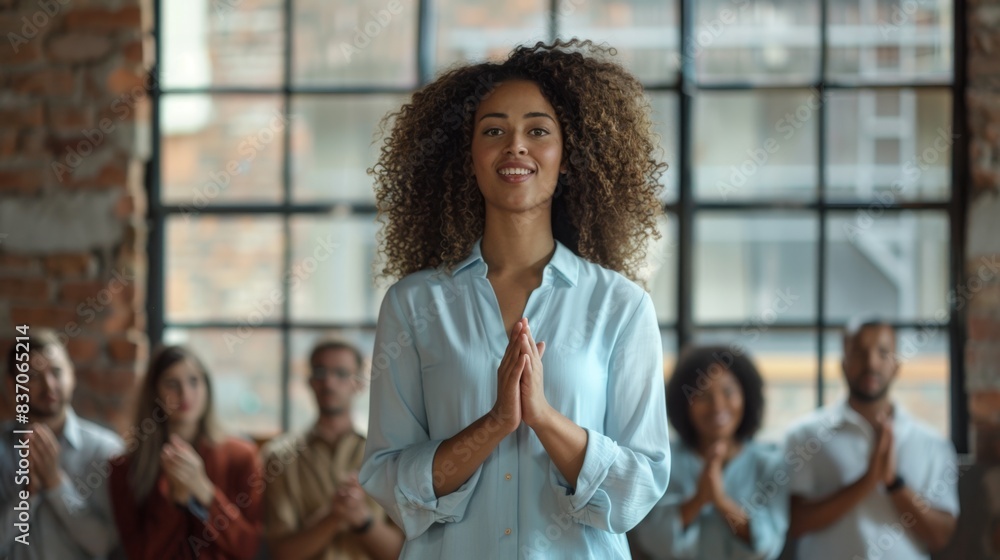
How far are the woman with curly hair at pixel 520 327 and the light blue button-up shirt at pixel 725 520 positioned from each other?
60.9 inches

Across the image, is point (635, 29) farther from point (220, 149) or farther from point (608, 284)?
point (608, 284)

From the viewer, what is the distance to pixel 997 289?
316cm

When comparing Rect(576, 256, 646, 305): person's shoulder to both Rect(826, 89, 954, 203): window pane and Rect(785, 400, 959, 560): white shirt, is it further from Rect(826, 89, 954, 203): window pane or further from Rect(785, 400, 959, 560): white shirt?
Rect(826, 89, 954, 203): window pane

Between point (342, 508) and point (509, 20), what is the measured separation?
1.54 meters

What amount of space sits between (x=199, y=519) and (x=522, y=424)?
1.80 m

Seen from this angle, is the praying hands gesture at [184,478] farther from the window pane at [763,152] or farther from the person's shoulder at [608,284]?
the person's shoulder at [608,284]

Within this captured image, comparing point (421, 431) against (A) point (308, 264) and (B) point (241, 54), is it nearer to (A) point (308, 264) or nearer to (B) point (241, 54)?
(A) point (308, 264)

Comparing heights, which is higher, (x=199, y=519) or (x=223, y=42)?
(x=223, y=42)

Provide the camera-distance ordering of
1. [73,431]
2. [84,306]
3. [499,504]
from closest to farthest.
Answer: [499,504], [73,431], [84,306]

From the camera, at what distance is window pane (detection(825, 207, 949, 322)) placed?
10.8 ft

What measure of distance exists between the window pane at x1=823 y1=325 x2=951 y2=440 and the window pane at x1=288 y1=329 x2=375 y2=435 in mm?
1419

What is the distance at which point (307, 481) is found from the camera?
3000mm

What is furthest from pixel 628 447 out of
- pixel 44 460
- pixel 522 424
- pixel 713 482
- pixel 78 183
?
pixel 78 183

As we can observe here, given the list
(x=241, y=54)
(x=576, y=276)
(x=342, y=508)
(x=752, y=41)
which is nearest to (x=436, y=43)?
(x=241, y=54)
